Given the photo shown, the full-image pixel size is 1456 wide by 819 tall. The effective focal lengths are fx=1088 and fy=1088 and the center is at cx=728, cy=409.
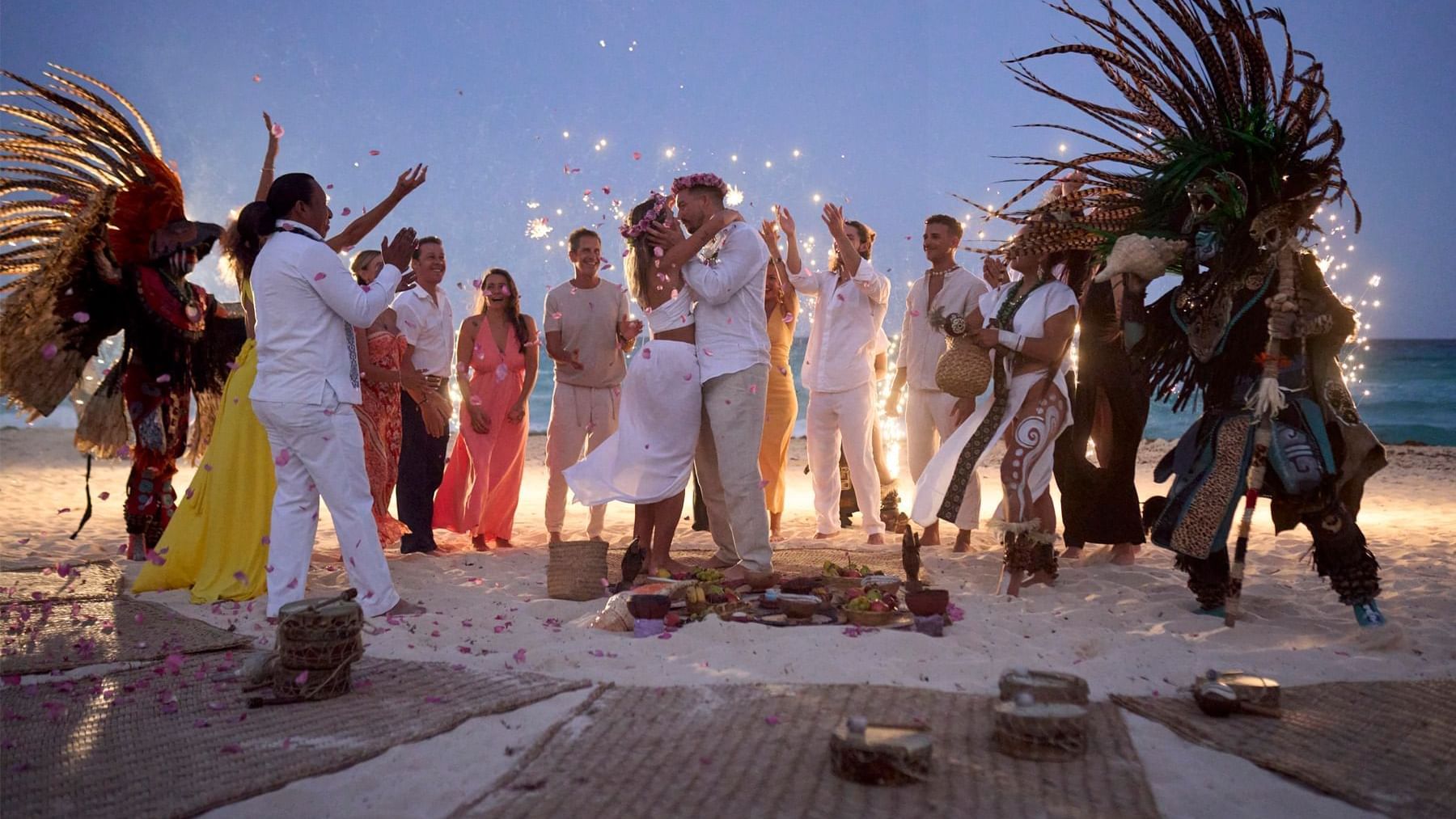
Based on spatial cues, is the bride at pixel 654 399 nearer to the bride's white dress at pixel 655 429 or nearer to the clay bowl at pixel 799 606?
the bride's white dress at pixel 655 429

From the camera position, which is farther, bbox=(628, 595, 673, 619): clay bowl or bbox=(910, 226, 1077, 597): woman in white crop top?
bbox=(910, 226, 1077, 597): woman in white crop top

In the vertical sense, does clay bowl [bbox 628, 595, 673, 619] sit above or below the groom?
below

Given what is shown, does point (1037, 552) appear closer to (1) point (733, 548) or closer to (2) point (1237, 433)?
(2) point (1237, 433)

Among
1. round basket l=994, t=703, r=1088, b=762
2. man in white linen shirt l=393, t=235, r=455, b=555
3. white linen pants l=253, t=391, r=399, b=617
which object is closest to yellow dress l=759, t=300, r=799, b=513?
man in white linen shirt l=393, t=235, r=455, b=555

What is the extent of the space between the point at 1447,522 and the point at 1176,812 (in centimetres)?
688

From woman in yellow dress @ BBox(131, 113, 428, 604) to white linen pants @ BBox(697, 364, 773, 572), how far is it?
7.90 ft

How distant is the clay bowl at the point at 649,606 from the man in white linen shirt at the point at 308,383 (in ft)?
4.07

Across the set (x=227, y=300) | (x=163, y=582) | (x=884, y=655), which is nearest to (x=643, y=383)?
(x=884, y=655)

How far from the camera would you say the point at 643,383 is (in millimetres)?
5801

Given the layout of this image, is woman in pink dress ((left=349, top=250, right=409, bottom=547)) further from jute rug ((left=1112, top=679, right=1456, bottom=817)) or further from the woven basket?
jute rug ((left=1112, top=679, right=1456, bottom=817))

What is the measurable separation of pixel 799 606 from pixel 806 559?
1836 mm

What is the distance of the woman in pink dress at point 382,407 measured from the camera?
6.61m

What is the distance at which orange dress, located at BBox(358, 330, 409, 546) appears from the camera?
672cm

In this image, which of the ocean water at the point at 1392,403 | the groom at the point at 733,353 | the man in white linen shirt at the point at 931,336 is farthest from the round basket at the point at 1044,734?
the ocean water at the point at 1392,403
